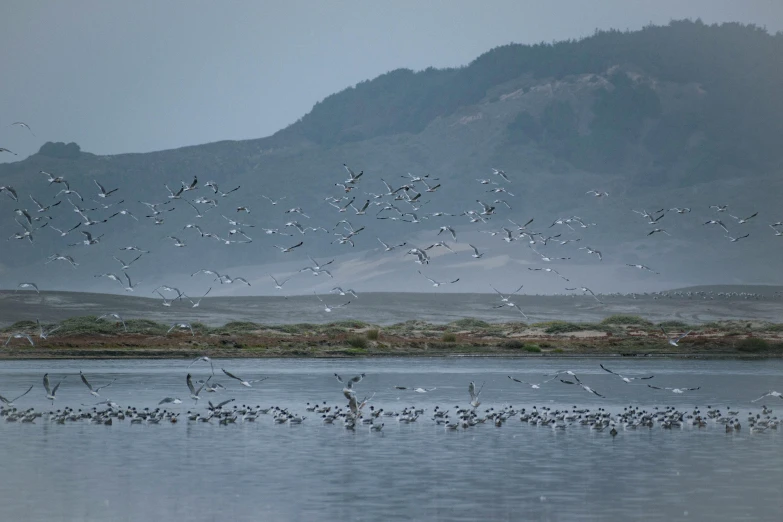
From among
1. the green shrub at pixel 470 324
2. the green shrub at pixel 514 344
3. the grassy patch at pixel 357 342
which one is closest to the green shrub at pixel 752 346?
the green shrub at pixel 514 344

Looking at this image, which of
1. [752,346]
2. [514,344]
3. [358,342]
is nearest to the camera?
[752,346]

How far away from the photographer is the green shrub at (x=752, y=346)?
66938mm

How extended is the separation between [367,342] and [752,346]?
68.4 feet

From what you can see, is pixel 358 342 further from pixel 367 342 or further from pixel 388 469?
pixel 388 469

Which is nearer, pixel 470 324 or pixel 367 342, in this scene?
pixel 367 342

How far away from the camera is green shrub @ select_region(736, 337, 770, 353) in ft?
220

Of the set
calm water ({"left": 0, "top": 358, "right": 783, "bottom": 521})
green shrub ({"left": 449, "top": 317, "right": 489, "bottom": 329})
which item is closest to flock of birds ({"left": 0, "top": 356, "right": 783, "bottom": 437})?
calm water ({"left": 0, "top": 358, "right": 783, "bottom": 521})

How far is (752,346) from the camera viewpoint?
220 feet

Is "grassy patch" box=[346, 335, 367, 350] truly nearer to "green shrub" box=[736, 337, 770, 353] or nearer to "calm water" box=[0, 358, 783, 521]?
"green shrub" box=[736, 337, 770, 353]

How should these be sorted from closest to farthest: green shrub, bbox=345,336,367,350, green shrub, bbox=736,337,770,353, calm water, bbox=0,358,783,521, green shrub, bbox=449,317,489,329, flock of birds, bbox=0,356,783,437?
1. calm water, bbox=0,358,783,521
2. flock of birds, bbox=0,356,783,437
3. green shrub, bbox=736,337,770,353
4. green shrub, bbox=345,336,367,350
5. green shrub, bbox=449,317,489,329

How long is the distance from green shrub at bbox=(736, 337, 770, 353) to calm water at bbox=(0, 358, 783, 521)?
2434cm

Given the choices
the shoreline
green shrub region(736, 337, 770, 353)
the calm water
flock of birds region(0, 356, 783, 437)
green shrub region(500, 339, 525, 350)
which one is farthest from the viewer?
green shrub region(500, 339, 525, 350)

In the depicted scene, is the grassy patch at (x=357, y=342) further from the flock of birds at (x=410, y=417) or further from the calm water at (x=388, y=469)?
the flock of birds at (x=410, y=417)

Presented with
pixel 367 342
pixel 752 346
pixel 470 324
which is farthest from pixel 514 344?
pixel 470 324
